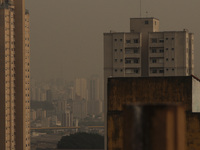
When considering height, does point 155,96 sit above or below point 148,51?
below

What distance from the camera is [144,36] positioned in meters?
155

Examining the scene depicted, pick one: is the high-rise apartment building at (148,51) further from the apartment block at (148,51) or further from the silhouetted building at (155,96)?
the silhouetted building at (155,96)

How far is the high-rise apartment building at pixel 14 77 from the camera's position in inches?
6373

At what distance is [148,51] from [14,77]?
34.4 meters

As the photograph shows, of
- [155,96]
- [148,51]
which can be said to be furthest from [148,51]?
[155,96]

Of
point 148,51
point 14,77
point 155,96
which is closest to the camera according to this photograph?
point 155,96

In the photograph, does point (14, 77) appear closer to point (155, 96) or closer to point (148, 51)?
point (148, 51)

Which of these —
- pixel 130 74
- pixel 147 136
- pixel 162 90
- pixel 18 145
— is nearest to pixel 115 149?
pixel 162 90

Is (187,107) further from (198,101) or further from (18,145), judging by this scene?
(18,145)

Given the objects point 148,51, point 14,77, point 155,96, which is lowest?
point 155,96

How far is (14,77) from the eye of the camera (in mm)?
165875

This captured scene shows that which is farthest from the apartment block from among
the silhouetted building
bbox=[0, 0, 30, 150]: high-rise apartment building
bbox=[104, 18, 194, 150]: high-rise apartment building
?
the silhouetted building

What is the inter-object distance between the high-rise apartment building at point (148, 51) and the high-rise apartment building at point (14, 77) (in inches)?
890

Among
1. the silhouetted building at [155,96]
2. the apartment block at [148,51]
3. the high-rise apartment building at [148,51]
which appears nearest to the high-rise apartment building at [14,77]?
the high-rise apartment building at [148,51]
